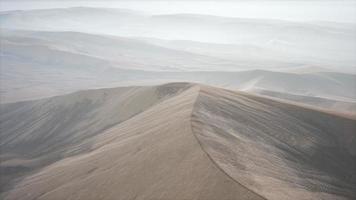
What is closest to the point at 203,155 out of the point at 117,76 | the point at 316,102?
the point at 316,102

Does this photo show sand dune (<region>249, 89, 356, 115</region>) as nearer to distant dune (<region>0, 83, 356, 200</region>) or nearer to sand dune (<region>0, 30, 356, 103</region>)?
sand dune (<region>0, 30, 356, 103</region>)

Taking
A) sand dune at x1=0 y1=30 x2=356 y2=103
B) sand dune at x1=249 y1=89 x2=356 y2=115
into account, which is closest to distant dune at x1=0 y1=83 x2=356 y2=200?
sand dune at x1=249 y1=89 x2=356 y2=115

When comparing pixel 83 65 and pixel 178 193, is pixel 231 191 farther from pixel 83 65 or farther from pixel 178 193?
pixel 83 65

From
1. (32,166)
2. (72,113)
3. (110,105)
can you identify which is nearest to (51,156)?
(32,166)

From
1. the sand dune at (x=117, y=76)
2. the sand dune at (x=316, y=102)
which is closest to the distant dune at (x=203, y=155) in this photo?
the sand dune at (x=316, y=102)

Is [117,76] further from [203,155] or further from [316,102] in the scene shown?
[203,155]

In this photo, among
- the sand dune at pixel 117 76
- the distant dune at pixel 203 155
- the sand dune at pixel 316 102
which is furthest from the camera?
the sand dune at pixel 117 76

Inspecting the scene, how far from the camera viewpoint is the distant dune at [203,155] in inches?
1003

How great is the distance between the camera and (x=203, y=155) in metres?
27.0

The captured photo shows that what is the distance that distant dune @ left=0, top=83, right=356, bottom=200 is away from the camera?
83.6 ft

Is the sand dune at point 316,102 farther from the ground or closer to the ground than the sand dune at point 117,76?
farther from the ground

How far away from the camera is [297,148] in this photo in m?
40.9

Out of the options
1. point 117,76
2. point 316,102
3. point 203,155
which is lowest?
point 117,76

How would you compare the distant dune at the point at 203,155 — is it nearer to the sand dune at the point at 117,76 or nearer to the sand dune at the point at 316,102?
the sand dune at the point at 316,102
